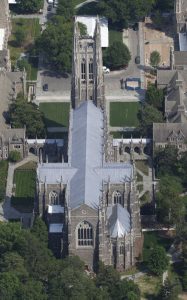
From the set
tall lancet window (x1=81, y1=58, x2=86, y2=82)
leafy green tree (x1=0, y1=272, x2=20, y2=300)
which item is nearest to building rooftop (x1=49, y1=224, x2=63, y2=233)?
leafy green tree (x1=0, y1=272, x2=20, y2=300)

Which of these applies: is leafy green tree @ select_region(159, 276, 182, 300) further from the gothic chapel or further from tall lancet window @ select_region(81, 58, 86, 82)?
tall lancet window @ select_region(81, 58, 86, 82)

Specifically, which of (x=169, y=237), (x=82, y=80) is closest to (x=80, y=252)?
(x=169, y=237)

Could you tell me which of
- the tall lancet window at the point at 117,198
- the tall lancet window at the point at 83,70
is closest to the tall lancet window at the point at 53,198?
the tall lancet window at the point at 117,198

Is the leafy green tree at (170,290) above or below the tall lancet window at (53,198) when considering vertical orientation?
below

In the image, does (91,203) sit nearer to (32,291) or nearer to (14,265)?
(14,265)

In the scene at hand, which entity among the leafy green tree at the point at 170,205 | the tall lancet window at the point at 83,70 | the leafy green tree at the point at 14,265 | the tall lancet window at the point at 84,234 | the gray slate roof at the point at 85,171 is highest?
the tall lancet window at the point at 83,70

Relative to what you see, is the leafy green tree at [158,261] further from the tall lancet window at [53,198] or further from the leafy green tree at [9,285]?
the leafy green tree at [9,285]
